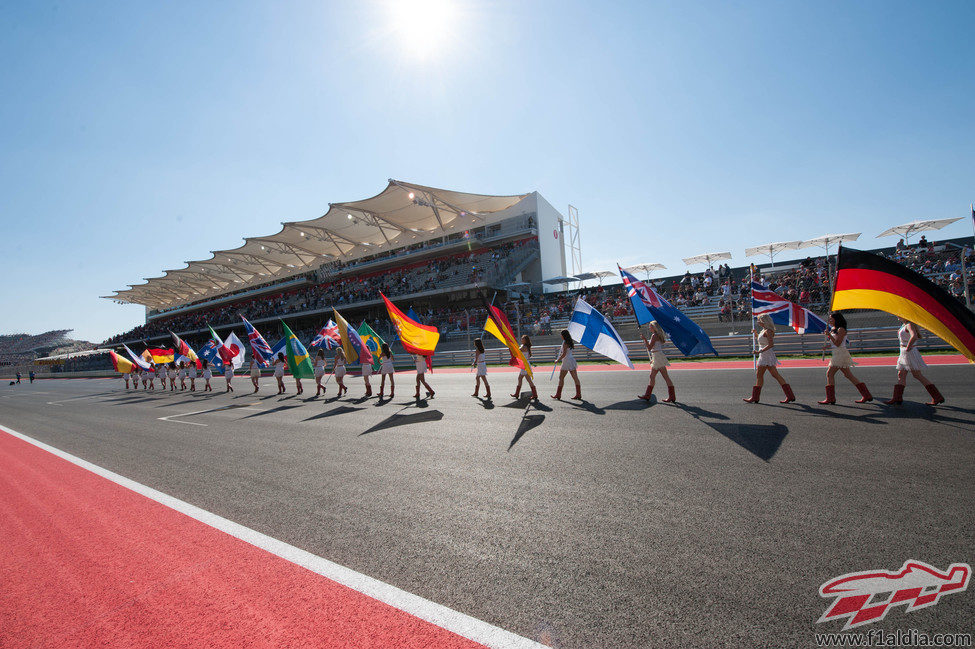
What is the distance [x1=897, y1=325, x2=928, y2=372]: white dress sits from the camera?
6773mm

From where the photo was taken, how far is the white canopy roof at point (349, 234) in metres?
32.6

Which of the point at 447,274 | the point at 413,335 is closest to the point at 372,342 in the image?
the point at 413,335

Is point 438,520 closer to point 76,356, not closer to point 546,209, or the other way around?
point 546,209

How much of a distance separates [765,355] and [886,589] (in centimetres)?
600

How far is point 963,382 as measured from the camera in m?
8.33

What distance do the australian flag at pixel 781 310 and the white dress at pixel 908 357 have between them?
1.83 m

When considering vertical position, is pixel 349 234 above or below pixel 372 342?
above

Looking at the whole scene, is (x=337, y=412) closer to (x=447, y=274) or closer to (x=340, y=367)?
(x=340, y=367)

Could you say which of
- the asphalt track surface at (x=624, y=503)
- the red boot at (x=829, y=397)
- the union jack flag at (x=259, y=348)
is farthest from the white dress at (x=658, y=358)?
the union jack flag at (x=259, y=348)

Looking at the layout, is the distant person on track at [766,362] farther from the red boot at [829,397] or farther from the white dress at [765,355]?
the red boot at [829,397]

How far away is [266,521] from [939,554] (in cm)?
509

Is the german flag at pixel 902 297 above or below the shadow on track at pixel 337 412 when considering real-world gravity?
above

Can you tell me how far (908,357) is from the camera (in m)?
6.85

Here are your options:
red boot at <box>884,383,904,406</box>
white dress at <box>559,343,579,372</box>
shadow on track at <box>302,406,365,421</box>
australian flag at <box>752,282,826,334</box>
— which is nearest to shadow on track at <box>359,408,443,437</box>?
shadow on track at <box>302,406,365,421</box>
